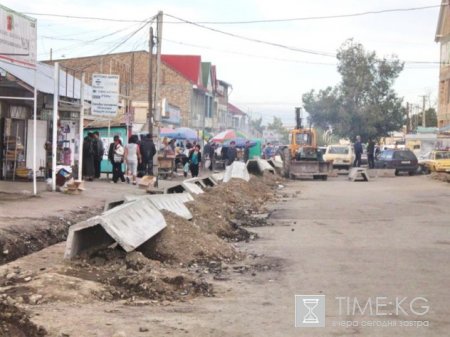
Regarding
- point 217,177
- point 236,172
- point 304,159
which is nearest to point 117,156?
point 217,177

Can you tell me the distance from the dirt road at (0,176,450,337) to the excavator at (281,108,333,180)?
66.8ft

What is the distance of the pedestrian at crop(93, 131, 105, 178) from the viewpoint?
23.6 metres

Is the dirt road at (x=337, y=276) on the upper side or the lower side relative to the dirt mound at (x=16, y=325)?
lower

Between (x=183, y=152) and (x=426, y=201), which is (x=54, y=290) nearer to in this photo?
(x=426, y=201)

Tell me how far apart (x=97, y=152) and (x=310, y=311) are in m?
17.9

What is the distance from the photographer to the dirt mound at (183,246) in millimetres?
10016

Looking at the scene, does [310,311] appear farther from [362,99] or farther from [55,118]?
[362,99]

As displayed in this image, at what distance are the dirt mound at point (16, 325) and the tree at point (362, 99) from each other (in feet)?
182

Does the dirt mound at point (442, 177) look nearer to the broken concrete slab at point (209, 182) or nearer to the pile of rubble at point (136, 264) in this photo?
the broken concrete slab at point (209, 182)

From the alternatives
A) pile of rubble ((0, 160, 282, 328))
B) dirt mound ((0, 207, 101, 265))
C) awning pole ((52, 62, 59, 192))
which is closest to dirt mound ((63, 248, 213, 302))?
pile of rubble ((0, 160, 282, 328))

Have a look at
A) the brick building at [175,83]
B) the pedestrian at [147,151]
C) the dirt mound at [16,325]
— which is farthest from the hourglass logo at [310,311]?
the brick building at [175,83]

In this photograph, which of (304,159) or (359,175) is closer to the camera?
(359,175)

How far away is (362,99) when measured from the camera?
60.9m

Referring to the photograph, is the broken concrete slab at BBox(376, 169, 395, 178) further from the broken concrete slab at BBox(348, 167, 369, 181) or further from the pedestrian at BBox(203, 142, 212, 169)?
the pedestrian at BBox(203, 142, 212, 169)
